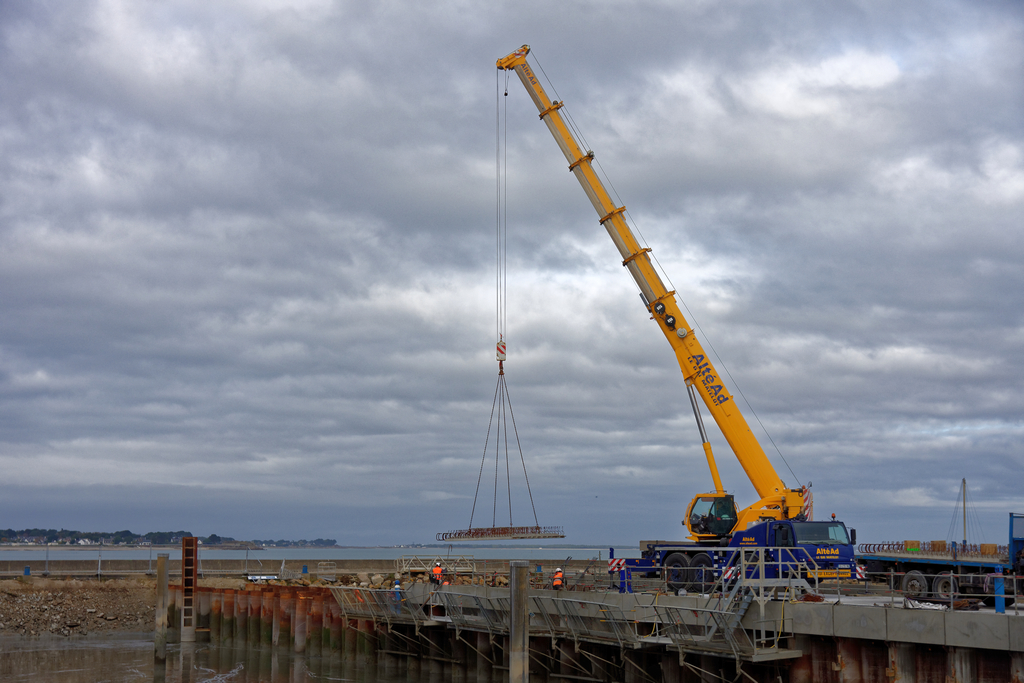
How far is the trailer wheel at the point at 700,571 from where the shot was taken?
25.7 m

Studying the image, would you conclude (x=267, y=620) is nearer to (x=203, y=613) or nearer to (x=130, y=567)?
(x=203, y=613)

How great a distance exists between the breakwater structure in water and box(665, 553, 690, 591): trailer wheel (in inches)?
20.5

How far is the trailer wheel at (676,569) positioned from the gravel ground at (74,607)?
2888cm

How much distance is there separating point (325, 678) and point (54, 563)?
1104 inches

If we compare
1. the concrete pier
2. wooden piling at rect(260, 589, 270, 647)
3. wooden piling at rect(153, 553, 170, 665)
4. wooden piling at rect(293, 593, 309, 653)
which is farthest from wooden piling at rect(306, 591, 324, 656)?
wooden piling at rect(153, 553, 170, 665)

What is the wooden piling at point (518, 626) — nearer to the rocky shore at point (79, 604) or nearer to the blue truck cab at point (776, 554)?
the blue truck cab at point (776, 554)

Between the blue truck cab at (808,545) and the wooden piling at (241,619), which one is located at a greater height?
the blue truck cab at (808,545)

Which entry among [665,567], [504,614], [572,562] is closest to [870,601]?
[665,567]

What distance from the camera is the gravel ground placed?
41.4m

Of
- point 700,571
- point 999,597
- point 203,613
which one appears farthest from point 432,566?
point 999,597

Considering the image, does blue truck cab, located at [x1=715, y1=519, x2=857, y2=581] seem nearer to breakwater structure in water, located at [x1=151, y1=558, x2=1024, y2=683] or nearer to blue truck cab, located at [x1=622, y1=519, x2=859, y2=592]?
blue truck cab, located at [x1=622, y1=519, x2=859, y2=592]

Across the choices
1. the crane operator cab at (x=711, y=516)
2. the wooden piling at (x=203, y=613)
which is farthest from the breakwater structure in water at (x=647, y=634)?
the wooden piling at (x=203, y=613)

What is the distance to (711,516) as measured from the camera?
93.8 ft

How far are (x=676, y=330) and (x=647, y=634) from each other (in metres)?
11.0
